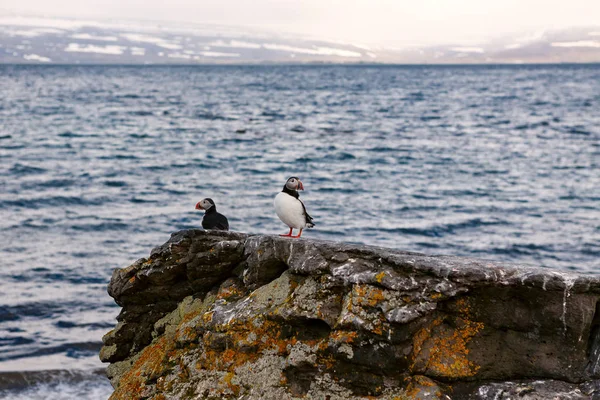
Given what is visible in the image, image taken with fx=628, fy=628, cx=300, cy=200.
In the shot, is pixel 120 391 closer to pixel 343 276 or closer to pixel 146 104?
pixel 343 276

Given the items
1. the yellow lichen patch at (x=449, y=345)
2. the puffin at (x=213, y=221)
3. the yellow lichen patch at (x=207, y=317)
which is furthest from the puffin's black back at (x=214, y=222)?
the yellow lichen patch at (x=449, y=345)

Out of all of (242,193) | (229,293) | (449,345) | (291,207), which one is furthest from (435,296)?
(242,193)

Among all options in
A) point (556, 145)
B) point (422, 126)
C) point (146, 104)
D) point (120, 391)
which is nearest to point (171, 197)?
point (120, 391)

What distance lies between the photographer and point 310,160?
3884 centimetres

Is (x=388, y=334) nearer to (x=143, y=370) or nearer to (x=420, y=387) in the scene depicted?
(x=420, y=387)

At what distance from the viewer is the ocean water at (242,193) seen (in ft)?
50.8

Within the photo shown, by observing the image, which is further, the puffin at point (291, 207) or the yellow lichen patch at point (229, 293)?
the puffin at point (291, 207)

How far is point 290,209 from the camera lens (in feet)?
29.2

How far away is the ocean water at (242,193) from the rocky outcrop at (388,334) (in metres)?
6.07

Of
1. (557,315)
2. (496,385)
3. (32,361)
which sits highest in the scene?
(557,315)

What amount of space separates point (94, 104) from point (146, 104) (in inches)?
250

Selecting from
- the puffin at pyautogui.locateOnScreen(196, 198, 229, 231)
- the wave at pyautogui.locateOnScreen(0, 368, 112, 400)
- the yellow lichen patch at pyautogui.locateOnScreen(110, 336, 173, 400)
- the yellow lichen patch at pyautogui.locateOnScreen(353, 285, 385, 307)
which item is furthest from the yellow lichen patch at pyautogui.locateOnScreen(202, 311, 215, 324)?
the wave at pyautogui.locateOnScreen(0, 368, 112, 400)

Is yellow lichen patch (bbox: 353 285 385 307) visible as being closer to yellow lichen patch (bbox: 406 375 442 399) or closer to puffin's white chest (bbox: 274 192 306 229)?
yellow lichen patch (bbox: 406 375 442 399)

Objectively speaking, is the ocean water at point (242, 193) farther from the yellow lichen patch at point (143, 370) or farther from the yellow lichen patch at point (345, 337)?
the yellow lichen patch at point (345, 337)
